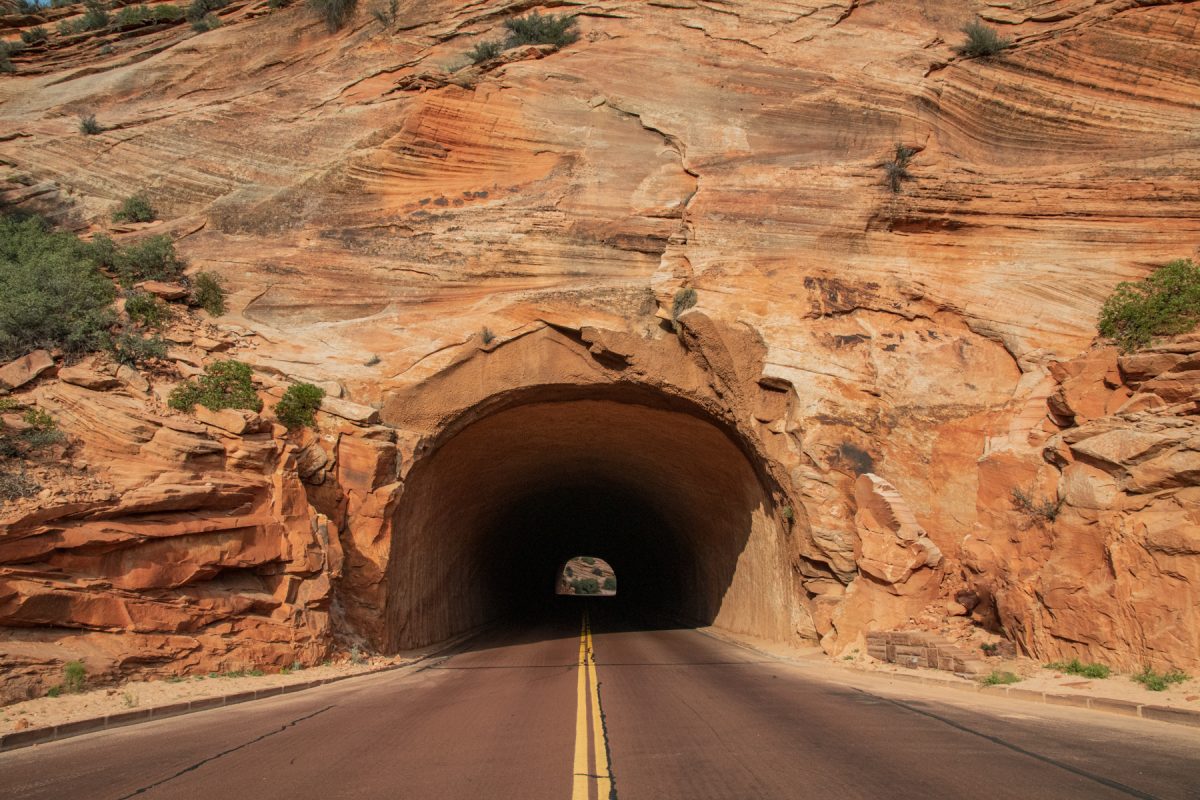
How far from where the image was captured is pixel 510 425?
65.2 feet

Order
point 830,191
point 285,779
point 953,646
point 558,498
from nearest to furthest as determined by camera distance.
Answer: point 285,779 < point 953,646 < point 830,191 < point 558,498

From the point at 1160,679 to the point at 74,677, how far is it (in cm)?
1312

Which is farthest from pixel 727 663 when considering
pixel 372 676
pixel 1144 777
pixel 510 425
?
pixel 1144 777

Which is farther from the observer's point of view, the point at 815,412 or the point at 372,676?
the point at 815,412

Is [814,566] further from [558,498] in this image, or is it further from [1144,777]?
[558,498]

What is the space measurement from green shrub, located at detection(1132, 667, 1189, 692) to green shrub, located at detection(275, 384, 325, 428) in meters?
13.6

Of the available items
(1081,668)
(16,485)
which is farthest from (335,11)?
(1081,668)

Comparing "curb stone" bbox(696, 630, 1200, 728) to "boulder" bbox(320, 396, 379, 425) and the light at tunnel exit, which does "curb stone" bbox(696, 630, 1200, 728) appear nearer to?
"boulder" bbox(320, 396, 379, 425)

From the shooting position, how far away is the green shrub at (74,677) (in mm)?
9812

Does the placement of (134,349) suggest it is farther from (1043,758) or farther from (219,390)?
(1043,758)

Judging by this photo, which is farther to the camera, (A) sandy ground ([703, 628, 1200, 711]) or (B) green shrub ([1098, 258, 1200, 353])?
(B) green shrub ([1098, 258, 1200, 353])

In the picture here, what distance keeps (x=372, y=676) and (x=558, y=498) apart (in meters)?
17.0

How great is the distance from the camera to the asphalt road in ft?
19.0

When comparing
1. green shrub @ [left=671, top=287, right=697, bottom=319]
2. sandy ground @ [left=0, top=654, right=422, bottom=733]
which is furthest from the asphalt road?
green shrub @ [left=671, top=287, right=697, bottom=319]
